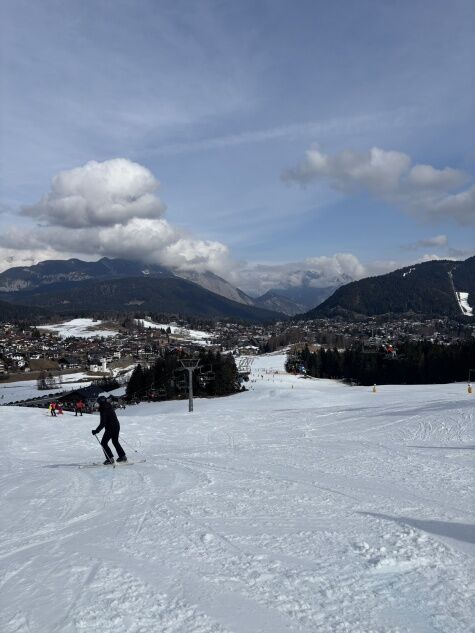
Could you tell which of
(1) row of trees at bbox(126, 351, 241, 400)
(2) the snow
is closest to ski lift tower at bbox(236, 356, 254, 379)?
(1) row of trees at bbox(126, 351, 241, 400)

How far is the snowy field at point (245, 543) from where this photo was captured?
444 centimetres

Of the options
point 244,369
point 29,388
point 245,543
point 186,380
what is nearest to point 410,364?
point 186,380

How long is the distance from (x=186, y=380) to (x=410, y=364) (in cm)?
4493

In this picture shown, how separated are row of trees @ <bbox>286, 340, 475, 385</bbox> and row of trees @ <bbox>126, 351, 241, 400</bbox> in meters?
32.3

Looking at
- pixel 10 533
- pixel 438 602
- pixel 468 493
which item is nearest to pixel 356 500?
pixel 468 493

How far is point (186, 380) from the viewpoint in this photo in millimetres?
72500

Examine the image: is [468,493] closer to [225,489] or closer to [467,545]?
[467,545]

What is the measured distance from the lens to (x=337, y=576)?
5.11 meters

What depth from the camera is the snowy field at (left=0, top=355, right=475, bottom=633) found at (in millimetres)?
4438

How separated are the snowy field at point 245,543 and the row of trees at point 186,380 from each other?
5937 cm

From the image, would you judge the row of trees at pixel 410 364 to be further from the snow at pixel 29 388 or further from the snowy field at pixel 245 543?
the snowy field at pixel 245 543

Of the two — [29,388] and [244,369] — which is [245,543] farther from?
[29,388]

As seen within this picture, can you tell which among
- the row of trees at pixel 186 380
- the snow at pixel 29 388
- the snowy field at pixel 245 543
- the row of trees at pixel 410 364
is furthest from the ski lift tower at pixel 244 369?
the snowy field at pixel 245 543

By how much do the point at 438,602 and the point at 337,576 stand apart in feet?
3.40
